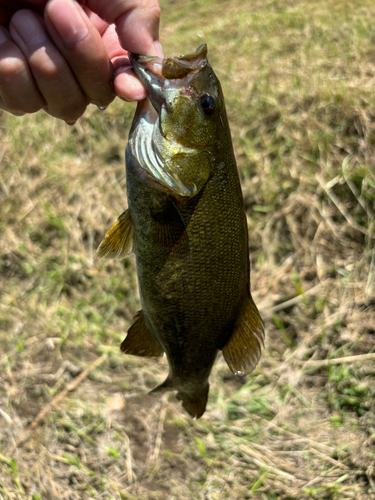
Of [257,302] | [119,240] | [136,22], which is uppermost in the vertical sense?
[136,22]

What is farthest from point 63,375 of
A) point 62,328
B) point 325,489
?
point 325,489

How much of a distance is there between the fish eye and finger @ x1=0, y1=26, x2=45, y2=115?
552 mm

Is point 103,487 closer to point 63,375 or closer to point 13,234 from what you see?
point 63,375

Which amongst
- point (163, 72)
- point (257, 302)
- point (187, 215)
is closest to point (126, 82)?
point (163, 72)

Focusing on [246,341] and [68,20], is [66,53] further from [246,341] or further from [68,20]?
[246,341]

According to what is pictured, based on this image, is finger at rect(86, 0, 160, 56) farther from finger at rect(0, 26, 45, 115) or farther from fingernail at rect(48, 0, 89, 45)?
finger at rect(0, 26, 45, 115)

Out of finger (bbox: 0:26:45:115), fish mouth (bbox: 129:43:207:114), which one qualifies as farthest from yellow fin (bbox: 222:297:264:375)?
finger (bbox: 0:26:45:115)

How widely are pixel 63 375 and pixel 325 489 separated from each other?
1.84 metres

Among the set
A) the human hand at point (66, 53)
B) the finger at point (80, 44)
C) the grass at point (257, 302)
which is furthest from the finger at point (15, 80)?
the grass at point (257, 302)

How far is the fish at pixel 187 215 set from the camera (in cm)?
136

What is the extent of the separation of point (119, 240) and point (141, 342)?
462mm

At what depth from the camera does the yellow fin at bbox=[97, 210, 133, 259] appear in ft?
4.79

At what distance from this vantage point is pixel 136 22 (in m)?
1.40

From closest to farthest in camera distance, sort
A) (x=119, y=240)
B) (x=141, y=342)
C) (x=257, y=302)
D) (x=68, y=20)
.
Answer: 1. (x=68, y=20)
2. (x=119, y=240)
3. (x=141, y=342)
4. (x=257, y=302)
